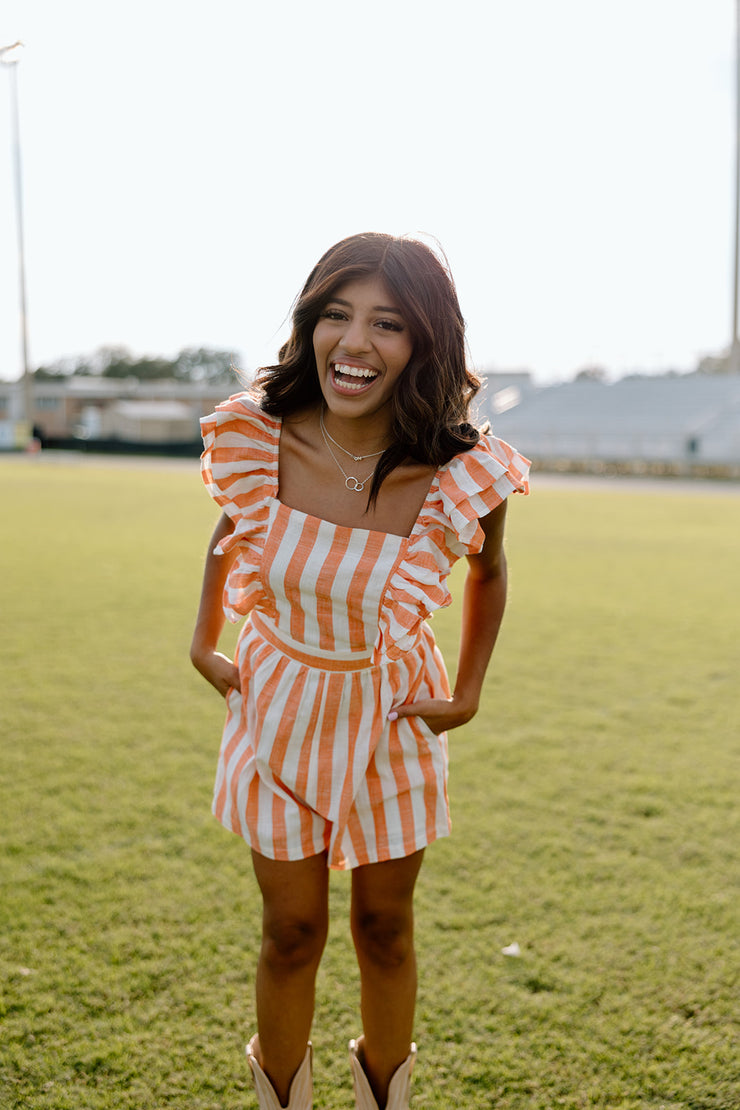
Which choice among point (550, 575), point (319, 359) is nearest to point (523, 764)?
point (319, 359)

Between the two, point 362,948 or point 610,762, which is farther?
point 610,762

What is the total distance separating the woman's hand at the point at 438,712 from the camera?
1.99 m

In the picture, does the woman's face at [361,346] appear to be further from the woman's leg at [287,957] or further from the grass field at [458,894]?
the grass field at [458,894]

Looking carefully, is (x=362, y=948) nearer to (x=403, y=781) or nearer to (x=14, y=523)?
(x=403, y=781)

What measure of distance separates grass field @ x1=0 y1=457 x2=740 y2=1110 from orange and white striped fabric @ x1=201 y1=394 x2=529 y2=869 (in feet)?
2.42

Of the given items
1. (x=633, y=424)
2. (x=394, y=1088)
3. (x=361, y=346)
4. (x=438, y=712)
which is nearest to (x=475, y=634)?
(x=438, y=712)

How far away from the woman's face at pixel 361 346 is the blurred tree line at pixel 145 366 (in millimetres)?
90171

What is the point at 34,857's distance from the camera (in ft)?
10.6

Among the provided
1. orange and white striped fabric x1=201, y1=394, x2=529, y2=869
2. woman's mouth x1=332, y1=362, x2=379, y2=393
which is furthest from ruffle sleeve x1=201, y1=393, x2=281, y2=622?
woman's mouth x1=332, y1=362, x2=379, y2=393

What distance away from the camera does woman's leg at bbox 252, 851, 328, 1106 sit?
1.96 metres

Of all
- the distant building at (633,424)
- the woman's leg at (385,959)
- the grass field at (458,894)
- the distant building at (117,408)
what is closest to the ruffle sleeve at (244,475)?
the woman's leg at (385,959)

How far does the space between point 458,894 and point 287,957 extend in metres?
1.21

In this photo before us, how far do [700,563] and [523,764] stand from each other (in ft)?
22.6

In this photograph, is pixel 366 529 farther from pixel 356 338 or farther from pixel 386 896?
pixel 386 896
